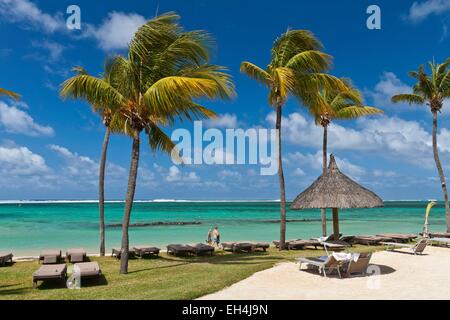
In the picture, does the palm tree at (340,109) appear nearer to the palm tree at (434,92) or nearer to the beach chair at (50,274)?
the palm tree at (434,92)

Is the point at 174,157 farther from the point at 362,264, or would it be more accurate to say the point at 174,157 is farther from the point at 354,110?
the point at 354,110

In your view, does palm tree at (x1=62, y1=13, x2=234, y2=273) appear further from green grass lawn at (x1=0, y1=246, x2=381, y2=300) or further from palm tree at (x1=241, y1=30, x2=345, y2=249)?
palm tree at (x1=241, y1=30, x2=345, y2=249)

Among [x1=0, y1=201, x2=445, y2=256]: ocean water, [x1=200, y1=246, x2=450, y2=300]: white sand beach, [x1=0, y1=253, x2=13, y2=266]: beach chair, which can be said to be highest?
[x1=200, y1=246, x2=450, y2=300]: white sand beach

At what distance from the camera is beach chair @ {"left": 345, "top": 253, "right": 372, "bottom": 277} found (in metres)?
10.0

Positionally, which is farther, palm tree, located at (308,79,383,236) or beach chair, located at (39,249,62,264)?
palm tree, located at (308,79,383,236)

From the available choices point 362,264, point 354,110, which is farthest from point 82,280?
point 354,110

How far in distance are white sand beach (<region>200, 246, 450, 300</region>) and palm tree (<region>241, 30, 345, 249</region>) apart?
6183 millimetres

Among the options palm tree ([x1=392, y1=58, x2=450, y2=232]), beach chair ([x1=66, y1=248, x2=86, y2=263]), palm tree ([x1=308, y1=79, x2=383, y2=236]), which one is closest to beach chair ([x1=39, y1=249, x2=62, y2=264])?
beach chair ([x1=66, y1=248, x2=86, y2=263])

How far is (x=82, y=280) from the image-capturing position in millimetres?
9961

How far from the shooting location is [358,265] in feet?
33.3

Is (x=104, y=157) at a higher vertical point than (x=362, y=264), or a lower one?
higher

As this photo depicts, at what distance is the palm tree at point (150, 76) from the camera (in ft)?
36.5

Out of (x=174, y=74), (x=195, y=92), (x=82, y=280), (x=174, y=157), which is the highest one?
(x=174, y=74)
